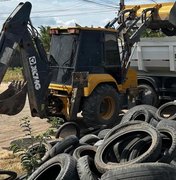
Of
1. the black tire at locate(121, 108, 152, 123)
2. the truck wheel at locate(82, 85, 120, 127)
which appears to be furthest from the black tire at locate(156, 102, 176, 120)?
the truck wheel at locate(82, 85, 120, 127)

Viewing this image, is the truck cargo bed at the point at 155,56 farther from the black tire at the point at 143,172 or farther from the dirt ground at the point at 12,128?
the black tire at the point at 143,172

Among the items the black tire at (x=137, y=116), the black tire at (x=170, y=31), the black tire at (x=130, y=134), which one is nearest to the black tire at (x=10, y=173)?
the black tire at (x=130, y=134)

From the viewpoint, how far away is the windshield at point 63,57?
1057 cm

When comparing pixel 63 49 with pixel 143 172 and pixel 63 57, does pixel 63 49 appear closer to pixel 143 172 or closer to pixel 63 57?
pixel 63 57

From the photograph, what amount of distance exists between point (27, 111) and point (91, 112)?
200 inches

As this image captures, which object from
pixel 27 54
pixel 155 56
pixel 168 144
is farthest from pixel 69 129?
pixel 155 56

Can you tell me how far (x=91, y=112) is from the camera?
10.4 m

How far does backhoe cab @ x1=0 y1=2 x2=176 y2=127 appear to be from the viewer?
30.2 ft

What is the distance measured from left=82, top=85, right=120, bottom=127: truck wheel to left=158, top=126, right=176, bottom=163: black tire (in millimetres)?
3940

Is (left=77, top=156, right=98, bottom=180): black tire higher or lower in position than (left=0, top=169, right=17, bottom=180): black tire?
higher

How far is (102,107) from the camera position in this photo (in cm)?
1101

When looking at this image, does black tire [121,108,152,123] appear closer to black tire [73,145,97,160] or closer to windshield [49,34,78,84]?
windshield [49,34,78,84]

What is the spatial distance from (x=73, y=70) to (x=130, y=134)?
419cm

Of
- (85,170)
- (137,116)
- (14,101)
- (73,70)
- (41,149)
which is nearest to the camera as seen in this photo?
(85,170)
